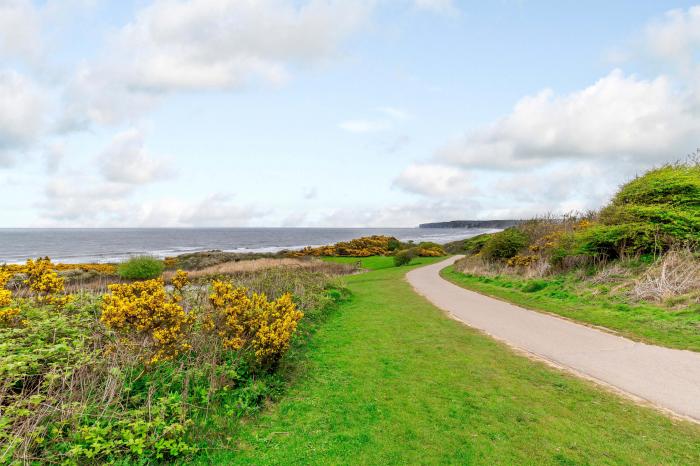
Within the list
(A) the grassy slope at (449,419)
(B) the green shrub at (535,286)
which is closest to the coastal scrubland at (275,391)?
(A) the grassy slope at (449,419)

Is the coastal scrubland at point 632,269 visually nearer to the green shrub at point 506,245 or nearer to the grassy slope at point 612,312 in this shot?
the grassy slope at point 612,312

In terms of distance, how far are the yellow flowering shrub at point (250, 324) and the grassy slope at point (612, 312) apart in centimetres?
979

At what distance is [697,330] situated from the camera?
33.9 ft

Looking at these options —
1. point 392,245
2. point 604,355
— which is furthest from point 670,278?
point 392,245

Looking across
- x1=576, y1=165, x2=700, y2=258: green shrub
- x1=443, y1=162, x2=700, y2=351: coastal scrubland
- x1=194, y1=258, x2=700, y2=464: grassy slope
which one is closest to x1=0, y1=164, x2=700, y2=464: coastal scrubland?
x1=194, y1=258, x2=700, y2=464: grassy slope

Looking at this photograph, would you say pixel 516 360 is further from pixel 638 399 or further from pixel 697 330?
pixel 697 330

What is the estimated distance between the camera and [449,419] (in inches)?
236

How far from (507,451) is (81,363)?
21.4ft

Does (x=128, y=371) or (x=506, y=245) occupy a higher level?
(x=506, y=245)

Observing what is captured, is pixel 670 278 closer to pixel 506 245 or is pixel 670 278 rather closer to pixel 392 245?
pixel 506 245

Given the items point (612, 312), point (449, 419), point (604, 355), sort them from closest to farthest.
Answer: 1. point (449, 419)
2. point (604, 355)
3. point (612, 312)

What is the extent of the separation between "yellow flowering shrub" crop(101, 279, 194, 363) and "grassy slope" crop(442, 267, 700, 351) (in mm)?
11796

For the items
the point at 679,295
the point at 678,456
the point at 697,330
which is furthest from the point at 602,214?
the point at 678,456

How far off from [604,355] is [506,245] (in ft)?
66.0
